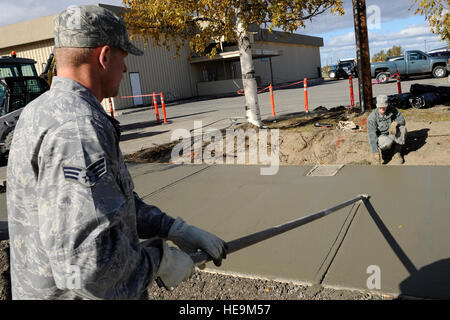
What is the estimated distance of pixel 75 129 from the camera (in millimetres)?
1188

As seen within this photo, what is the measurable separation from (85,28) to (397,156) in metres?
6.20

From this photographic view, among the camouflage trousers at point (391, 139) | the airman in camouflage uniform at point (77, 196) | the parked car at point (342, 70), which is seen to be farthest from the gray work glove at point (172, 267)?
the parked car at point (342, 70)

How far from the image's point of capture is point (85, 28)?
4.35 feet

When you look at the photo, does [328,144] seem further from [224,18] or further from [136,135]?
[136,135]

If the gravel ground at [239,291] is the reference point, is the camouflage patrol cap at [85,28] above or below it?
above

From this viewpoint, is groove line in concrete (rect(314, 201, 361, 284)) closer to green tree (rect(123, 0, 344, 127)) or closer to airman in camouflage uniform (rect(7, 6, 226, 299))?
airman in camouflage uniform (rect(7, 6, 226, 299))

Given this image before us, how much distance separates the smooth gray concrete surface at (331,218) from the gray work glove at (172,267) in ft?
5.26

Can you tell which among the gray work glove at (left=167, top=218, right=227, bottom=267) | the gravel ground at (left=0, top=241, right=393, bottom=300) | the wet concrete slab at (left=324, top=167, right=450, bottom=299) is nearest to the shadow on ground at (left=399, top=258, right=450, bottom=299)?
the wet concrete slab at (left=324, top=167, right=450, bottom=299)

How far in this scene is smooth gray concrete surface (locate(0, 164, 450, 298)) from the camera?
9.59 ft

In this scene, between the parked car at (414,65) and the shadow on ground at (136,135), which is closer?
the shadow on ground at (136,135)

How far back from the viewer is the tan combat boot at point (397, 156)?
6.45m

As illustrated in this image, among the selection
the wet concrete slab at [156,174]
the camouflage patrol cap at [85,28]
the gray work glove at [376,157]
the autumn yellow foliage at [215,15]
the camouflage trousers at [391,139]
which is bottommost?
the gray work glove at [376,157]

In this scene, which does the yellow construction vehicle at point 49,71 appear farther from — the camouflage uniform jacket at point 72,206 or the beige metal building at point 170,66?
the camouflage uniform jacket at point 72,206
